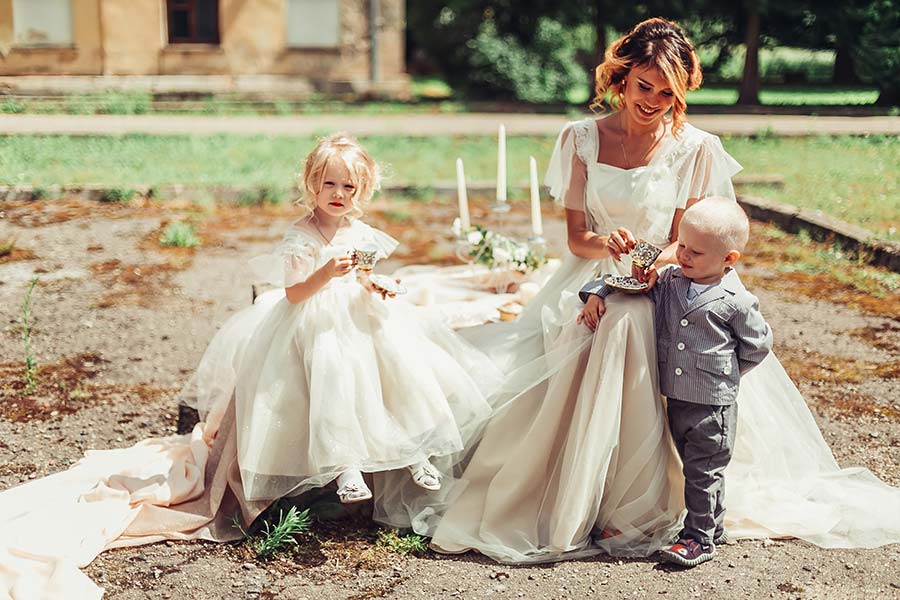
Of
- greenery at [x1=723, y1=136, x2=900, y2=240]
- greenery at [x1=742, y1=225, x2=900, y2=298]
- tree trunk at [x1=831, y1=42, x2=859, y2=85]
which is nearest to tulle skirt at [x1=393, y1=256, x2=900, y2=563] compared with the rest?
greenery at [x1=742, y1=225, x2=900, y2=298]

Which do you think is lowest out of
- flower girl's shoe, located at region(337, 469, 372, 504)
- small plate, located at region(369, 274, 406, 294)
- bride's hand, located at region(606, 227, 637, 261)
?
flower girl's shoe, located at region(337, 469, 372, 504)

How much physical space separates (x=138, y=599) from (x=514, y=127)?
13.2 m

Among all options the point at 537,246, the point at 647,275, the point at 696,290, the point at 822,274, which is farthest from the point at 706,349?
the point at 822,274

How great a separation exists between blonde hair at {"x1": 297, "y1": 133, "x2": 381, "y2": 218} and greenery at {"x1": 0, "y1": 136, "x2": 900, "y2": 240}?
4893 mm

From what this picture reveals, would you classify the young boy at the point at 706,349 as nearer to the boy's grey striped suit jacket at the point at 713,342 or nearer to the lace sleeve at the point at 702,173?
the boy's grey striped suit jacket at the point at 713,342

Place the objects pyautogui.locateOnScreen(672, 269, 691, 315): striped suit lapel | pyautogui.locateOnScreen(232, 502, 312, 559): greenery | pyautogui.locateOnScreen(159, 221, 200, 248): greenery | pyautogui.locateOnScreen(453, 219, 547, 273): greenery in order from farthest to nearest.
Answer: pyautogui.locateOnScreen(159, 221, 200, 248): greenery
pyautogui.locateOnScreen(453, 219, 547, 273): greenery
pyautogui.locateOnScreen(232, 502, 312, 559): greenery
pyautogui.locateOnScreen(672, 269, 691, 315): striped suit lapel

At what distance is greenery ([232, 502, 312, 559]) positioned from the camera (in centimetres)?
344

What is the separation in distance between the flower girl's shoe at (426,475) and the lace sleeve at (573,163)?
1165mm

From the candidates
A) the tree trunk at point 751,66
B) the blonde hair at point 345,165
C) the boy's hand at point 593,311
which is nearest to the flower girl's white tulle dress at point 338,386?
the blonde hair at point 345,165

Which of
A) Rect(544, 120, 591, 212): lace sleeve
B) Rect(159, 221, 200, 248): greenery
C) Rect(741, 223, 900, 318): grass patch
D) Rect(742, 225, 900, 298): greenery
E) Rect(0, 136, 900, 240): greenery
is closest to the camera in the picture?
Rect(544, 120, 591, 212): lace sleeve

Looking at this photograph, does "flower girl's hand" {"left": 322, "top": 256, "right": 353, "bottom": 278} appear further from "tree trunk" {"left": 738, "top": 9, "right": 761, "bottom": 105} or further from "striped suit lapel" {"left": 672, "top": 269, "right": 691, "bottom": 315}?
"tree trunk" {"left": 738, "top": 9, "right": 761, "bottom": 105}

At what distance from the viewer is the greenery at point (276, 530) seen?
344 centimetres

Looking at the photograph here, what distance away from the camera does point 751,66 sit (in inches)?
726

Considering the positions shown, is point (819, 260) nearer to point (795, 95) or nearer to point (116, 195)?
point (116, 195)
